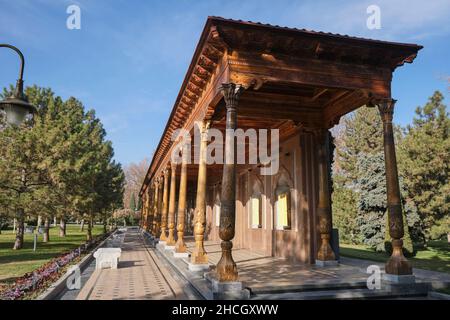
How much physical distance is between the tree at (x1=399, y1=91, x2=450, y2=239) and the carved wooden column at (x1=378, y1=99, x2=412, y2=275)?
1373 cm

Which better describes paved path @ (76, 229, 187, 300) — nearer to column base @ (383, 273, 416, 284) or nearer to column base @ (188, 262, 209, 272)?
column base @ (188, 262, 209, 272)

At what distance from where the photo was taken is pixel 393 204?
7184 mm

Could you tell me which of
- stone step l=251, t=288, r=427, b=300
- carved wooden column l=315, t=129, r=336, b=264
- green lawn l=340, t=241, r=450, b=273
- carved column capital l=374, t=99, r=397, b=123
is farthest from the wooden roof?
green lawn l=340, t=241, r=450, b=273

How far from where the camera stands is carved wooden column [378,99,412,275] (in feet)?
22.2

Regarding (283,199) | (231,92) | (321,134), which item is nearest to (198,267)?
(231,92)

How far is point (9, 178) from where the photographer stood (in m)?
13.2

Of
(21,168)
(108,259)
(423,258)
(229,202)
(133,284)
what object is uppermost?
(21,168)

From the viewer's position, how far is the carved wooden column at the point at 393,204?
22.2 ft

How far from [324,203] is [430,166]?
516 inches

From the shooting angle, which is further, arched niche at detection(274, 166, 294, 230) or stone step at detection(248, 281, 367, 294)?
arched niche at detection(274, 166, 294, 230)

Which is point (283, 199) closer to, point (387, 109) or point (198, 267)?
point (198, 267)

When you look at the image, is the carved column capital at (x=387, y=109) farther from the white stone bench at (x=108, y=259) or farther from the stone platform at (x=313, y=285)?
the white stone bench at (x=108, y=259)
